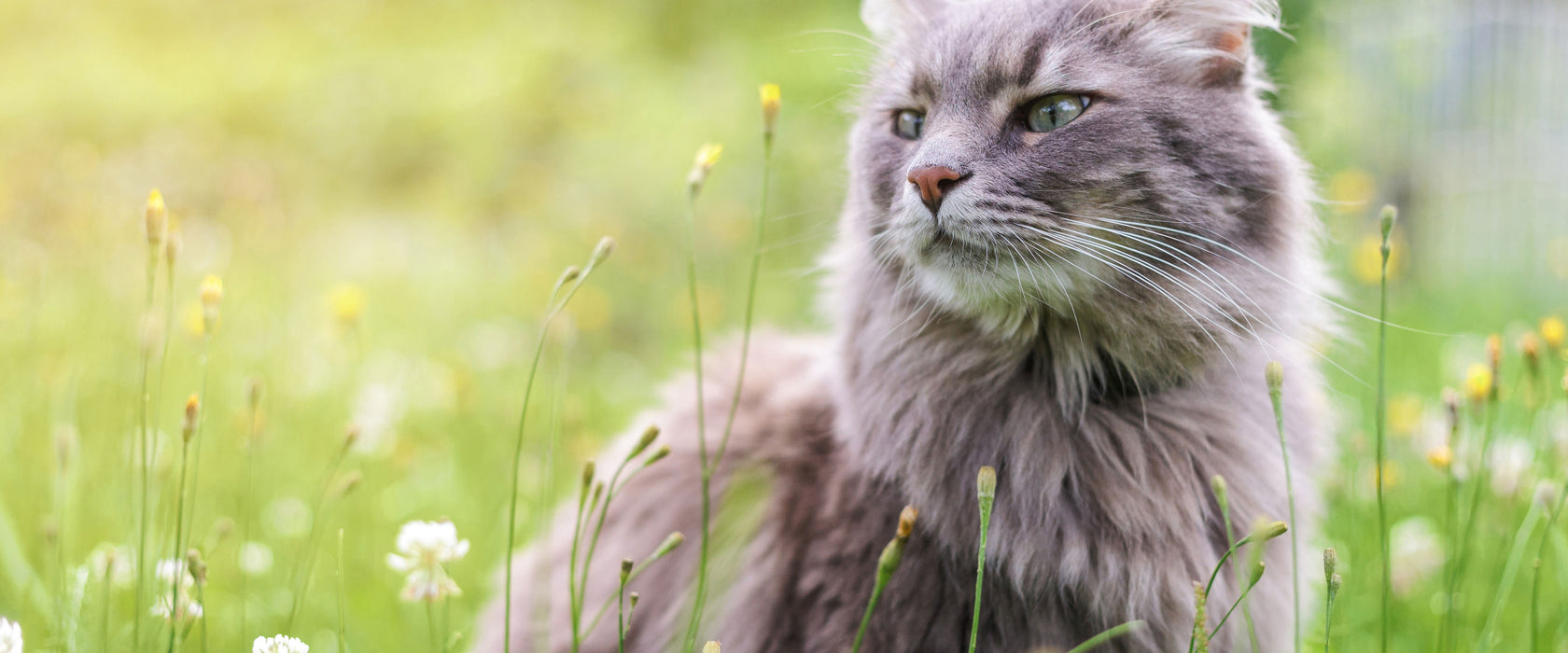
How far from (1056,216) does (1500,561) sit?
0.96 metres

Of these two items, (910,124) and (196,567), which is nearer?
(196,567)

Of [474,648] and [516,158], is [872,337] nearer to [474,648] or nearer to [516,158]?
[474,648]

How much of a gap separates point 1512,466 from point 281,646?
241 cm

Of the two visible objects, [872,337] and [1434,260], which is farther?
[1434,260]

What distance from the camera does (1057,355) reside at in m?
1.58

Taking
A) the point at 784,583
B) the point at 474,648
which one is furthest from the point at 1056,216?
the point at 474,648

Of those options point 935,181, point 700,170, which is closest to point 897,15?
point 935,181

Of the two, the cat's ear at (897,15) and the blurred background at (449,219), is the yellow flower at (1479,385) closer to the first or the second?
the blurred background at (449,219)

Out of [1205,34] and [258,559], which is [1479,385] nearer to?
[1205,34]

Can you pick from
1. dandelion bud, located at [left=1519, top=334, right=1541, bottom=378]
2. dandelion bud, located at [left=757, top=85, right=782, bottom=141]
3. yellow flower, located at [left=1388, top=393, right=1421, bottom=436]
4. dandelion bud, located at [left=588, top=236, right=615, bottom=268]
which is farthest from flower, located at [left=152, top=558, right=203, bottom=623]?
yellow flower, located at [left=1388, top=393, right=1421, bottom=436]

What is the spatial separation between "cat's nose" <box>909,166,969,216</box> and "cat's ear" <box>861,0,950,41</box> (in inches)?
21.3

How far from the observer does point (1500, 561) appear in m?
1.61

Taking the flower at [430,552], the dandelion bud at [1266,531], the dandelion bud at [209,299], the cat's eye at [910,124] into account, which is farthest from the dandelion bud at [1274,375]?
the dandelion bud at [209,299]

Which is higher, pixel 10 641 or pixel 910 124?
pixel 910 124
